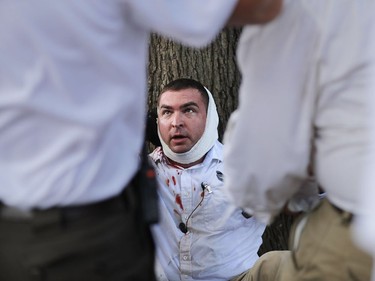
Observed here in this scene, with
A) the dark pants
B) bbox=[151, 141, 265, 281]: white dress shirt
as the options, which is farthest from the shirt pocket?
the dark pants

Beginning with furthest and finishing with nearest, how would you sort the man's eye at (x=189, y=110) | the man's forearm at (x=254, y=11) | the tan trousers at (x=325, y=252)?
1. the man's eye at (x=189, y=110)
2. the tan trousers at (x=325, y=252)
3. the man's forearm at (x=254, y=11)

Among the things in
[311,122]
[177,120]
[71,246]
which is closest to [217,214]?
[177,120]

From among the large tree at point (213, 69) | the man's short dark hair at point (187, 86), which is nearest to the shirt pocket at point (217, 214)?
the man's short dark hair at point (187, 86)

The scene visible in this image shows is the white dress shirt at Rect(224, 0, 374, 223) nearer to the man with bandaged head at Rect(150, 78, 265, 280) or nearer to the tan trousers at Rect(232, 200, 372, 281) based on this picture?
the tan trousers at Rect(232, 200, 372, 281)

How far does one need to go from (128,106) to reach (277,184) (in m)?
0.53

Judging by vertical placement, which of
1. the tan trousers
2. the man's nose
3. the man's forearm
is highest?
the man's forearm

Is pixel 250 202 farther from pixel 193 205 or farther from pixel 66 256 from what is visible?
pixel 193 205

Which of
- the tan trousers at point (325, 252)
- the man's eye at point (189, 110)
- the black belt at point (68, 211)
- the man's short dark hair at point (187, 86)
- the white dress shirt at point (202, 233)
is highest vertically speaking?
the man's short dark hair at point (187, 86)

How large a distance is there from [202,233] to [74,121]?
176 cm

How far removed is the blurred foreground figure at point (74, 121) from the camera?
4.23ft

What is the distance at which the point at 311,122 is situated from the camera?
1582mm

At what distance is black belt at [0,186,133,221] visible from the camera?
1.36 meters

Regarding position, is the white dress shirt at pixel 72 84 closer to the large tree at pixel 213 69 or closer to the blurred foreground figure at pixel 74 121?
the blurred foreground figure at pixel 74 121

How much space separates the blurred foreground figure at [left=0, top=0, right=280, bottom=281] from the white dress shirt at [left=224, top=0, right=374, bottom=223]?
6.6 inches
